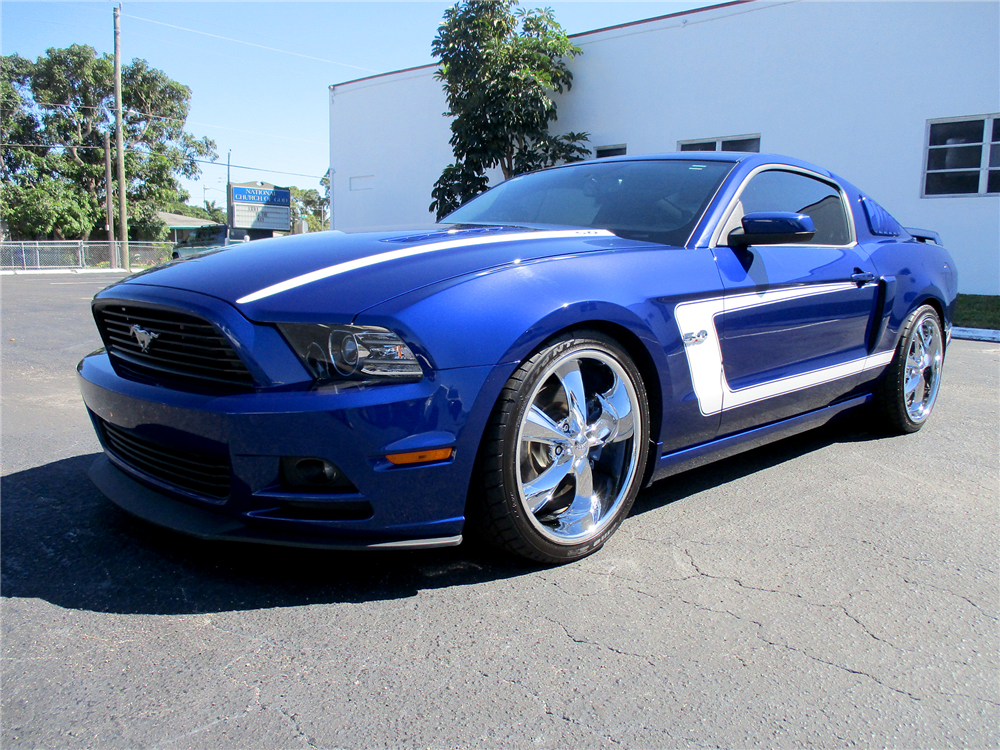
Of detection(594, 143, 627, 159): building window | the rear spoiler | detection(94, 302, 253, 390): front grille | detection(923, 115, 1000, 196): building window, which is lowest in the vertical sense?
detection(94, 302, 253, 390): front grille

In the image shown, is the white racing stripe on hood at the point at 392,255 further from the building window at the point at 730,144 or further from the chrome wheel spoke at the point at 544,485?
the building window at the point at 730,144

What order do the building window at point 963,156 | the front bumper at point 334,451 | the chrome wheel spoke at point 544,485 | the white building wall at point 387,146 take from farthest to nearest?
the white building wall at point 387,146 < the building window at point 963,156 < the chrome wheel spoke at point 544,485 < the front bumper at point 334,451

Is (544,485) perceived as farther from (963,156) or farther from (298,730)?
(963,156)

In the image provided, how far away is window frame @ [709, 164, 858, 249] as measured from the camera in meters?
3.01

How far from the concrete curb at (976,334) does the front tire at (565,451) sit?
291 inches

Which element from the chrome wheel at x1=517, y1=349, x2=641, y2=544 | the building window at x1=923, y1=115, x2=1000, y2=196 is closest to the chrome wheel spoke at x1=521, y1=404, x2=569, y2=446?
the chrome wheel at x1=517, y1=349, x2=641, y2=544

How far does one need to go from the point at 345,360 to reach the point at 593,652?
1.01 m

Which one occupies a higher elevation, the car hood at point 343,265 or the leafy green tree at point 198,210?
the leafy green tree at point 198,210

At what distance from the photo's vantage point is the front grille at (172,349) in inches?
82.7

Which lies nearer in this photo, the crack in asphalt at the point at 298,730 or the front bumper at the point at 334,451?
the crack in asphalt at the point at 298,730

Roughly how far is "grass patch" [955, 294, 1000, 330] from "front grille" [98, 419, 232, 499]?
8882mm

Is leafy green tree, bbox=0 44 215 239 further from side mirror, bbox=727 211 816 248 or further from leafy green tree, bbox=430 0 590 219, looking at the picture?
side mirror, bbox=727 211 816 248

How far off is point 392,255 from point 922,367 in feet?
10.8

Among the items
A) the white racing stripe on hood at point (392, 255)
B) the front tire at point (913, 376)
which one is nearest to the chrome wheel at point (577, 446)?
the white racing stripe on hood at point (392, 255)
